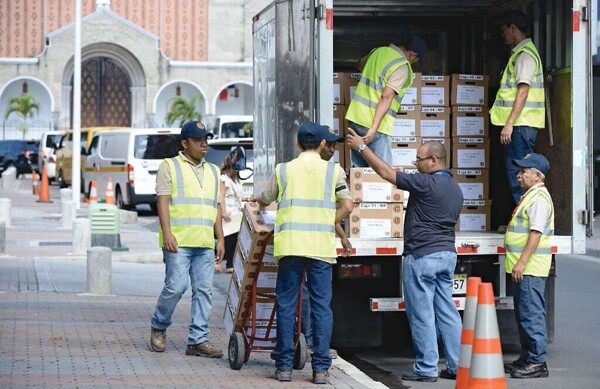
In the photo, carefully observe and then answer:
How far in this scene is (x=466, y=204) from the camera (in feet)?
42.1

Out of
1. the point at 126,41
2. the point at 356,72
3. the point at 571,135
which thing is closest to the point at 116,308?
the point at 356,72

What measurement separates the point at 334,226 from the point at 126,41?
62.7 m

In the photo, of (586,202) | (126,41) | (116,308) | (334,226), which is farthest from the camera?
(126,41)

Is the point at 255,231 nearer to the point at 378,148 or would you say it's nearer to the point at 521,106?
the point at 378,148

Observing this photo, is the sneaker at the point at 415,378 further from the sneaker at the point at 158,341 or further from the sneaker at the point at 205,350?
the sneaker at the point at 158,341

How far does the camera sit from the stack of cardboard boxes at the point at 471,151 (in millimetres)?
12859

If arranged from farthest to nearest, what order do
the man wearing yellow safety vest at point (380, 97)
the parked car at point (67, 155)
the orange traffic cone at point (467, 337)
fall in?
the parked car at point (67, 155), the man wearing yellow safety vest at point (380, 97), the orange traffic cone at point (467, 337)

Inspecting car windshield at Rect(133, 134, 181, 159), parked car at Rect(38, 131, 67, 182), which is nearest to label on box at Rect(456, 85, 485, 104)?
car windshield at Rect(133, 134, 181, 159)

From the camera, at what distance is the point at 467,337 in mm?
9000

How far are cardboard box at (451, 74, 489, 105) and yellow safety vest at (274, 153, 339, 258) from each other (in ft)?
10.5

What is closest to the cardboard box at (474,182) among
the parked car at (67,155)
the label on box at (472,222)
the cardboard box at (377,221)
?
the label on box at (472,222)

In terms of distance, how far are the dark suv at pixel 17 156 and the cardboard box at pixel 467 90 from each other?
45.7m

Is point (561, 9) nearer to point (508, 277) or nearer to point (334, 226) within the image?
point (508, 277)

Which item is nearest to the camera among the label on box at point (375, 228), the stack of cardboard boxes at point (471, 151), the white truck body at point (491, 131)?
A: the white truck body at point (491, 131)
